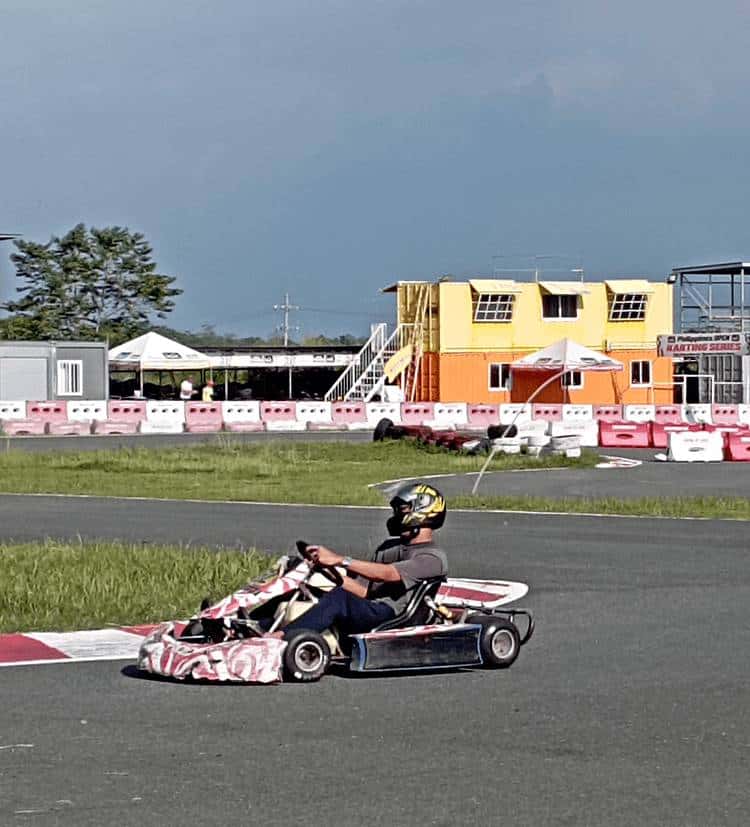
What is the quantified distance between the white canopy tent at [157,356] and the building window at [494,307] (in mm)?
11081

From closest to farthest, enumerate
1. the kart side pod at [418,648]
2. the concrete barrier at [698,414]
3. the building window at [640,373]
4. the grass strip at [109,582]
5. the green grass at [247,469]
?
the kart side pod at [418,648]
the grass strip at [109,582]
the green grass at [247,469]
the concrete barrier at [698,414]
the building window at [640,373]

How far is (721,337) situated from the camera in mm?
61969

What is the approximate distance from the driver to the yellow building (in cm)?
5503

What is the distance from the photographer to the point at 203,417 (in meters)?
48.3

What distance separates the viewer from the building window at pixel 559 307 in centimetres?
6769

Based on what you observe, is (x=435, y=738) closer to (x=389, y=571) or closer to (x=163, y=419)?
(x=389, y=571)

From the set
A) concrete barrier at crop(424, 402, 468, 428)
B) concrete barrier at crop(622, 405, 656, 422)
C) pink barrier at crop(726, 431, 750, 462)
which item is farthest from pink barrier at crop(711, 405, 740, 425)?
pink barrier at crop(726, 431, 750, 462)

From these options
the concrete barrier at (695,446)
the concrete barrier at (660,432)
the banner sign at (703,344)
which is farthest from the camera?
the banner sign at (703,344)

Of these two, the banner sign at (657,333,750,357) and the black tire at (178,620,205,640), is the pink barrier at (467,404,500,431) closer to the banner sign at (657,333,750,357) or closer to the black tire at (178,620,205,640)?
the banner sign at (657,333,750,357)

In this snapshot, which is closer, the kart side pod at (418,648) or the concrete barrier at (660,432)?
the kart side pod at (418,648)

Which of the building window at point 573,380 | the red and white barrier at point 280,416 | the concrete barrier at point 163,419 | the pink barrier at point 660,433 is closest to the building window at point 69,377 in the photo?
the concrete barrier at point 163,419

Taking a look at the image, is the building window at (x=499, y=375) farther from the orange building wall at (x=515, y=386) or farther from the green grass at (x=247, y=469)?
the green grass at (x=247, y=469)

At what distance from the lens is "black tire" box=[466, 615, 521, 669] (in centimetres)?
973

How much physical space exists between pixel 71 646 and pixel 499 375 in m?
55.7
